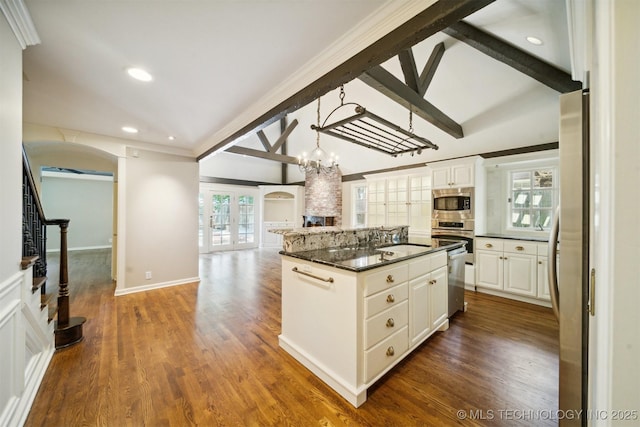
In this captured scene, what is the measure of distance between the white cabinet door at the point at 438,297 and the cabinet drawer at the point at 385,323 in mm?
506

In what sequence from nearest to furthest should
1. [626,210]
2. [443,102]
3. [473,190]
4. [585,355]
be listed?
[626,210] → [585,355] → [443,102] → [473,190]

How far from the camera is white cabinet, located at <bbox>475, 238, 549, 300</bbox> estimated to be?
3450 mm

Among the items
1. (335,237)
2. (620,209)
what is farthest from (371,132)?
(620,209)

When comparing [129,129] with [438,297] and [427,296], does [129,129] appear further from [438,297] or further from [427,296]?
[438,297]

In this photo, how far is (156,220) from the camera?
402cm

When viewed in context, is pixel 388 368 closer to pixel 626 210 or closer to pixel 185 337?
pixel 626 210

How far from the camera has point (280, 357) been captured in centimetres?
218

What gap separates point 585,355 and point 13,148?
292 cm

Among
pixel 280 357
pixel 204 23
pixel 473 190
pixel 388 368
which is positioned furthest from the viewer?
pixel 473 190

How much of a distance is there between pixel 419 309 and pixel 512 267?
8.04 feet

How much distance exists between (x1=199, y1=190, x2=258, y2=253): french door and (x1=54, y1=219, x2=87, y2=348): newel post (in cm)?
519

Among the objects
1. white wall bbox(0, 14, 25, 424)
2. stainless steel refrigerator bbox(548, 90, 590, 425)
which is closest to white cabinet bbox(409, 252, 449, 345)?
stainless steel refrigerator bbox(548, 90, 590, 425)

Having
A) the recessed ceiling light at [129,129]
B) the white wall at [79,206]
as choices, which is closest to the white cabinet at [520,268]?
the recessed ceiling light at [129,129]

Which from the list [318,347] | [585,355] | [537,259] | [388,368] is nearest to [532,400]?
[388,368]
